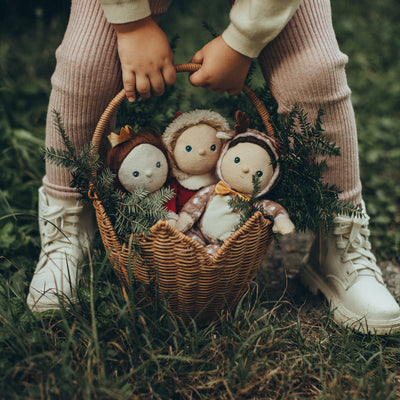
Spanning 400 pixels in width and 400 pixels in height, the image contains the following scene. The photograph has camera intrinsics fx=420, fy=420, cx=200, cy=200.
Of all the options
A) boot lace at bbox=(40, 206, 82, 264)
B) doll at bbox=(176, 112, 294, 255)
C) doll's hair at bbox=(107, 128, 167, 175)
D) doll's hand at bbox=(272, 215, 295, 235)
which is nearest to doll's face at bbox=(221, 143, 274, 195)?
doll at bbox=(176, 112, 294, 255)

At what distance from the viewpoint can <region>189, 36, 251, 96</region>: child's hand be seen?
45.3 inches

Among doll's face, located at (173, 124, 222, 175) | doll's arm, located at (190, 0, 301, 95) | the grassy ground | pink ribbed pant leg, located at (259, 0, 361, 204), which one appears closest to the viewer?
the grassy ground

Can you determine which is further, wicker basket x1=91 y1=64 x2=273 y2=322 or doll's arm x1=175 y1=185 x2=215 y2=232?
doll's arm x1=175 y1=185 x2=215 y2=232

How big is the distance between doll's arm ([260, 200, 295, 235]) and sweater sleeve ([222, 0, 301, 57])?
0.42 meters

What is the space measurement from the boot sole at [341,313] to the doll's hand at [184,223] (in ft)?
1.58

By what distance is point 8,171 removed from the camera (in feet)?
5.96

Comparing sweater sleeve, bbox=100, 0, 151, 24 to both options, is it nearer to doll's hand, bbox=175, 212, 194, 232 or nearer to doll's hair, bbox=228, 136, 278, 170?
doll's hair, bbox=228, 136, 278, 170

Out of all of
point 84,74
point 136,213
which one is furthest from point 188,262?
point 84,74

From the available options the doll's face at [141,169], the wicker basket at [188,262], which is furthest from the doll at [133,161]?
the wicker basket at [188,262]

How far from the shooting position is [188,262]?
1.07m

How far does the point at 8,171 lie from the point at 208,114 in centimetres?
99

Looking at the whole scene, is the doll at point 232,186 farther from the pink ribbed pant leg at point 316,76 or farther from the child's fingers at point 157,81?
the child's fingers at point 157,81

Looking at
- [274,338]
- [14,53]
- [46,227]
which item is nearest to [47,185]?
[46,227]

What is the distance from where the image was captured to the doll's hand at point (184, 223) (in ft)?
4.16
